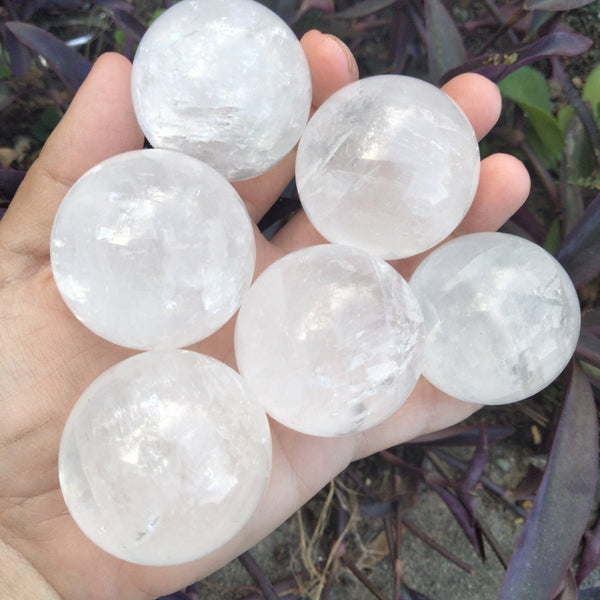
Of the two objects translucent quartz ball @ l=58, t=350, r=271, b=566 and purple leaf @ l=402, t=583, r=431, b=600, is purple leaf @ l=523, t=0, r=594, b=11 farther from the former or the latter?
purple leaf @ l=402, t=583, r=431, b=600

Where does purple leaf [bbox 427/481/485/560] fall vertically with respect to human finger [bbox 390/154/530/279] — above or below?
below

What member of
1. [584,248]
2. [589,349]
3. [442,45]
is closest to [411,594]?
[589,349]

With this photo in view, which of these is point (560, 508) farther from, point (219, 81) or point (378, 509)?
point (219, 81)

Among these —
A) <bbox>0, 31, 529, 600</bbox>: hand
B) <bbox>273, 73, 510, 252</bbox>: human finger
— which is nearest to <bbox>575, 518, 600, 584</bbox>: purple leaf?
<bbox>0, 31, 529, 600</bbox>: hand

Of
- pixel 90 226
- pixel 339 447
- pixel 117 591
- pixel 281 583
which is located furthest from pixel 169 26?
pixel 281 583

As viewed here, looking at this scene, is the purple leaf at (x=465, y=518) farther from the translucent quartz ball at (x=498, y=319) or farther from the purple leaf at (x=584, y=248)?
the purple leaf at (x=584, y=248)

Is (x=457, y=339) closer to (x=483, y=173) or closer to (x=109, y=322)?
(x=483, y=173)
